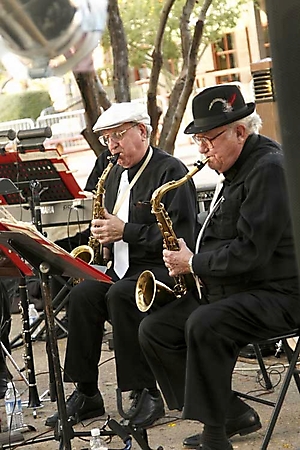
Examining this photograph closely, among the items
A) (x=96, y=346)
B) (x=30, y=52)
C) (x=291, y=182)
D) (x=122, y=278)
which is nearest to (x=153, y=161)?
(x=122, y=278)

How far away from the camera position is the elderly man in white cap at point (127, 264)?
4.02 metres

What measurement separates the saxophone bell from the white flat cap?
33.0 inches

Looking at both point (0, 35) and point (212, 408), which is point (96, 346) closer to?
point (212, 408)

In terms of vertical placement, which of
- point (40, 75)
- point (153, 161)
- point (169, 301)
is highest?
point (40, 75)

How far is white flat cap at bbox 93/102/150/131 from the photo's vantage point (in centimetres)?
425

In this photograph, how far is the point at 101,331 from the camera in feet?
13.9

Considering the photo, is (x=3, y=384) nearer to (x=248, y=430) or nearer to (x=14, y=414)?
(x=14, y=414)

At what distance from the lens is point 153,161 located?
4309 mm

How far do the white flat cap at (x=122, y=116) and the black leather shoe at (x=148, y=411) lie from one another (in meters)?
1.39

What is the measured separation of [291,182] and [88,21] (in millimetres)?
2889

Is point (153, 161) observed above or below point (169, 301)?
above

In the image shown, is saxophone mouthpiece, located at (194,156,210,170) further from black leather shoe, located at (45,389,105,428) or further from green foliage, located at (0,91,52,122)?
green foliage, located at (0,91,52,122)

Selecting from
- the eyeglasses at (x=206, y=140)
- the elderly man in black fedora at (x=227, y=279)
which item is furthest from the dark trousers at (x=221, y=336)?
the eyeglasses at (x=206, y=140)

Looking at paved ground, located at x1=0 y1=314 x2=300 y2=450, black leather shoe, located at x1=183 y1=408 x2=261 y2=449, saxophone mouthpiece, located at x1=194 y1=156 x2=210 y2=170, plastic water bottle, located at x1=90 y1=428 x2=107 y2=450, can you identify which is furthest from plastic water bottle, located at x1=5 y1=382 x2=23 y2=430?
saxophone mouthpiece, located at x1=194 y1=156 x2=210 y2=170
